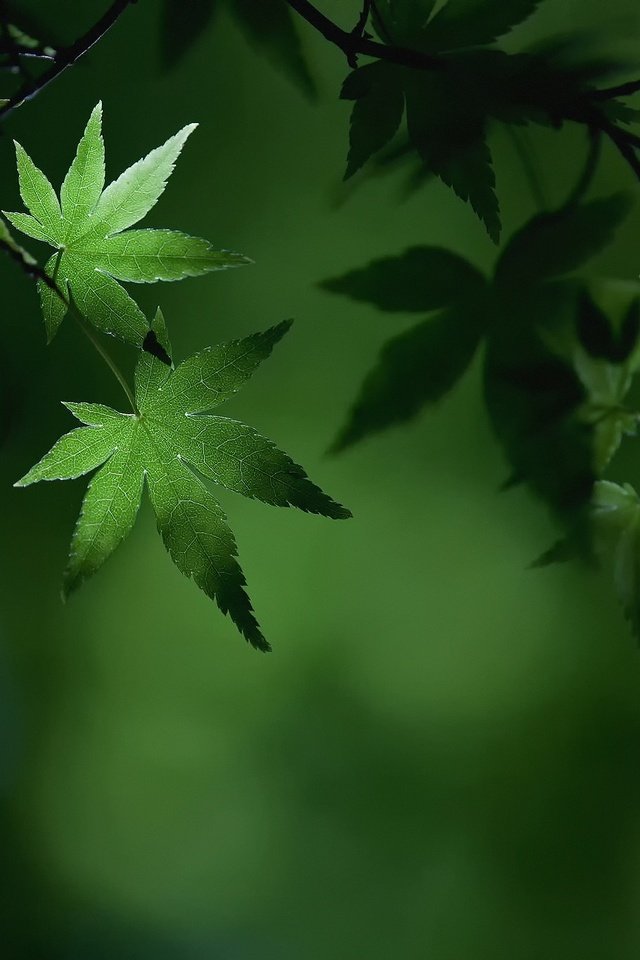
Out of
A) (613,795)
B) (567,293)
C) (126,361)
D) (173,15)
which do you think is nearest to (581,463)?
(567,293)

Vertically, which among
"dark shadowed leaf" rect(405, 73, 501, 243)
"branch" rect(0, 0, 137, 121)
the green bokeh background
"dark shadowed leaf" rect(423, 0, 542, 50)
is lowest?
the green bokeh background

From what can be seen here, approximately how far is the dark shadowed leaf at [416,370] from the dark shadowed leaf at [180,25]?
36 cm

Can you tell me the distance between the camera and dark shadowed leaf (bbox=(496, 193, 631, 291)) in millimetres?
659

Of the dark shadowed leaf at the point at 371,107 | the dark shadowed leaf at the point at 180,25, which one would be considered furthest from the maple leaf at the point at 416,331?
the dark shadowed leaf at the point at 180,25

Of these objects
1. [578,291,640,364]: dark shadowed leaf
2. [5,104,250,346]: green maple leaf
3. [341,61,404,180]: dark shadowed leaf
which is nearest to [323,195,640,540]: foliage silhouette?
[578,291,640,364]: dark shadowed leaf

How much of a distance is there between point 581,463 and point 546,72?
1.15ft

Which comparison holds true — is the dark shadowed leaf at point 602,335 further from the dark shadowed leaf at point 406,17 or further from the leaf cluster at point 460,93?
the dark shadowed leaf at point 406,17

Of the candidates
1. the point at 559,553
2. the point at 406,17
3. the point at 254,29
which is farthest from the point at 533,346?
the point at 254,29

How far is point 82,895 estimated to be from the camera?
0.73m

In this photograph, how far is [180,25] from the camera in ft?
2.34

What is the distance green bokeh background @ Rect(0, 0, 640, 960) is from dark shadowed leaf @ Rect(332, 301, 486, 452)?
0.02 meters

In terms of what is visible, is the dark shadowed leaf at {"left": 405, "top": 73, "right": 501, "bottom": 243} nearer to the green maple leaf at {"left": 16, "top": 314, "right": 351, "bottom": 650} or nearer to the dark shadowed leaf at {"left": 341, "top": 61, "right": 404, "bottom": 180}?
the dark shadowed leaf at {"left": 341, "top": 61, "right": 404, "bottom": 180}

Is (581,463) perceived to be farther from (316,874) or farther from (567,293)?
(316,874)

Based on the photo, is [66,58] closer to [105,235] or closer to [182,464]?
[105,235]
